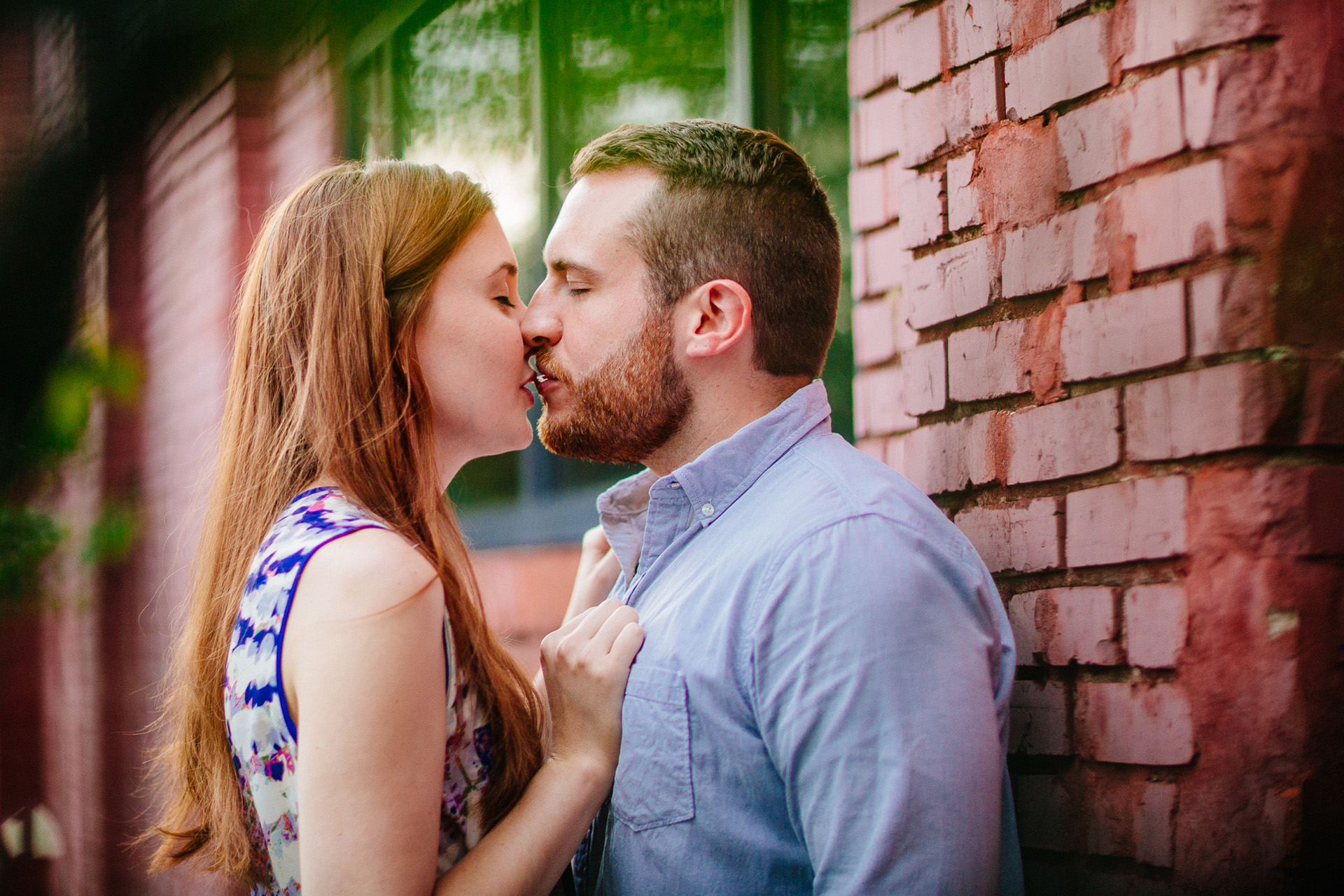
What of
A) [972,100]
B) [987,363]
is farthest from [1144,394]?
[972,100]

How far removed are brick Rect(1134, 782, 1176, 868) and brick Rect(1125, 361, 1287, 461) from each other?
1.51ft

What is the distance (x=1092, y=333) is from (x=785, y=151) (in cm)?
80

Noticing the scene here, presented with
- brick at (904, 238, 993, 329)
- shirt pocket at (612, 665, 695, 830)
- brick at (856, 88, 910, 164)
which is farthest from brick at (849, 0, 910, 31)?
shirt pocket at (612, 665, 695, 830)

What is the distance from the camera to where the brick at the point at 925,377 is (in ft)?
5.48

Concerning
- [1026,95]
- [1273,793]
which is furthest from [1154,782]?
[1026,95]

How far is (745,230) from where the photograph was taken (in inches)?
73.2

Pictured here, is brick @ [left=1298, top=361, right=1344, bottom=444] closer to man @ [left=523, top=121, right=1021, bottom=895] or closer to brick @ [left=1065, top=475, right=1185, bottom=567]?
brick @ [left=1065, top=475, right=1185, bottom=567]

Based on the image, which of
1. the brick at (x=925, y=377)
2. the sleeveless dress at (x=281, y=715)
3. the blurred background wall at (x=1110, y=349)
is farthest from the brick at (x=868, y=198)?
the sleeveless dress at (x=281, y=715)

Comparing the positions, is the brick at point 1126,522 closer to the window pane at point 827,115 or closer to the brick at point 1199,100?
the brick at point 1199,100

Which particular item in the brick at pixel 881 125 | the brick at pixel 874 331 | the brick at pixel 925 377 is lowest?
the brick at pixel 925 377

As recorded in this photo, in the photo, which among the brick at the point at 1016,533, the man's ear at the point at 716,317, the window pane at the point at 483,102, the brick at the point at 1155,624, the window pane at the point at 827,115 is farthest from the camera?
the window pane at the point at 483,102

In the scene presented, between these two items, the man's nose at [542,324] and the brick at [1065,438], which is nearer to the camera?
the brick at [1065,438]

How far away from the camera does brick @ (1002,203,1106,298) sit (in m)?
1.36

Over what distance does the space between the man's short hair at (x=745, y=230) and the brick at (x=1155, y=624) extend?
0.81 meters
